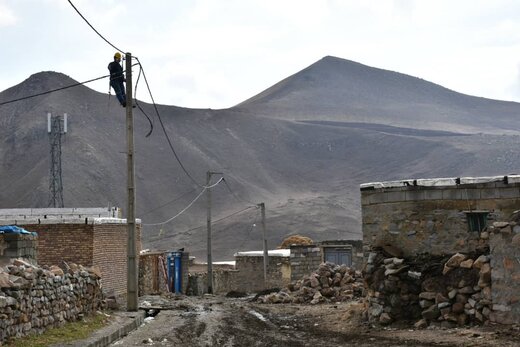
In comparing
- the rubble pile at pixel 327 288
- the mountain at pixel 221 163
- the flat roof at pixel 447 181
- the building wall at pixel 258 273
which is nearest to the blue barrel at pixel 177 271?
the building wall at pixel 258 273

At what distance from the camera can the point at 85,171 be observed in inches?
4717

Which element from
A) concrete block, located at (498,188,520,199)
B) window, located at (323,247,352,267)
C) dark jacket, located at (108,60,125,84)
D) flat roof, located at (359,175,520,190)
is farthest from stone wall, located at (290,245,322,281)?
concrete block, located at (498,188,520,199)

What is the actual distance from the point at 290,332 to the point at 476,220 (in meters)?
4.84

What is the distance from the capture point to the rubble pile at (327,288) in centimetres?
2792

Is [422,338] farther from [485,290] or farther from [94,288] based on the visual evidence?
[94,288]

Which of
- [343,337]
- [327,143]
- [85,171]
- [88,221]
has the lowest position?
[343,337]

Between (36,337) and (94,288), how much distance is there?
609 cm

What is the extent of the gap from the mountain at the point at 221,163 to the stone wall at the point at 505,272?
80.7 m

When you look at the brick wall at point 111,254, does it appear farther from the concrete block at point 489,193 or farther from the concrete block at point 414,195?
the concrete block at point 489,193

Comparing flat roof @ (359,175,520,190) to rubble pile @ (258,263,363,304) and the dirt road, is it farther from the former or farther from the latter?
rubble pile @ (258,263,363,304)

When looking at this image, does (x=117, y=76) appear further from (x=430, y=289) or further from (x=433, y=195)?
(x=430, y=289)

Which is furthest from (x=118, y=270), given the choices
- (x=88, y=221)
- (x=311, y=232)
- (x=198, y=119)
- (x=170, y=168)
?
(x=198, y=119)

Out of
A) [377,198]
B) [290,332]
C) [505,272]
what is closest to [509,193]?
[505,272]

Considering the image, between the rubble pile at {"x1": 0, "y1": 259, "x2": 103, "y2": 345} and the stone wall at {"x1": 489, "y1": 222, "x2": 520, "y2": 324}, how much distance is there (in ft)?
28.7
